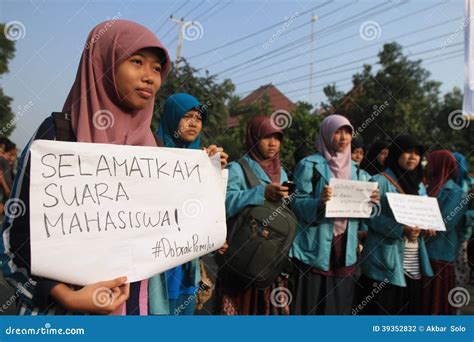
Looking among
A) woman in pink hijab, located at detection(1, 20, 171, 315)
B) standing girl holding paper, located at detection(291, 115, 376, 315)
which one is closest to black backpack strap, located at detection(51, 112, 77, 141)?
woman in pink hijab, located at detection(1, 20, 171, 315)

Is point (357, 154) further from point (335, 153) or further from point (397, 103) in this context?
point (397, 103)

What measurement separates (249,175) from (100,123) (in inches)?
58.1

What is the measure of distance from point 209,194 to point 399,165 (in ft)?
7.04

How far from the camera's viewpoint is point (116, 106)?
155 centimetres

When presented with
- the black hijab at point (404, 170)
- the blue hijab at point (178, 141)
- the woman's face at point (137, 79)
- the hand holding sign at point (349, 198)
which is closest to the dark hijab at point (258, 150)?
the hand holding sign at point (349, 198)

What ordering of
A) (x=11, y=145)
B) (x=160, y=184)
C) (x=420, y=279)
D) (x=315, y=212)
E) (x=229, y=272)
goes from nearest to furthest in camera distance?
(x=160, y=184) → (x=229, y=272) → (x=315, y=212) → (x=420, y=279) → (x=11, y=145)

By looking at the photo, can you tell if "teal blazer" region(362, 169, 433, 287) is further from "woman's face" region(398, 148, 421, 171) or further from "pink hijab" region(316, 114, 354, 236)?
"pink hijab" region(316, 114, 354, 236)

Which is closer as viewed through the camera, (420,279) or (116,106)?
(116,106)

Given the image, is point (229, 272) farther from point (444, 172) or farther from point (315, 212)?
point (444, 172)

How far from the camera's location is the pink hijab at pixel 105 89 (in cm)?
150

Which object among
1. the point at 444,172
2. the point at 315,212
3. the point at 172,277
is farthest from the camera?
the point at 444,172

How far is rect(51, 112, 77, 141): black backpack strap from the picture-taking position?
1440mm
